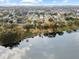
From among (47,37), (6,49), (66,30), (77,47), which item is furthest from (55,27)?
(6,49)

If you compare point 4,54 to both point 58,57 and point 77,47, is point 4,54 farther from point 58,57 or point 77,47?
point 77,47

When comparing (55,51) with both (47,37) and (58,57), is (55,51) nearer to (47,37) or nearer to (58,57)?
(58,57)

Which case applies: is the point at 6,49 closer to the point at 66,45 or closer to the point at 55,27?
the point at 66,45

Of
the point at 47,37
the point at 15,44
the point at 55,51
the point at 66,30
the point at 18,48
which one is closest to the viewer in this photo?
the point at 55,51

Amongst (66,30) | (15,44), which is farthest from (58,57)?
(66,30)

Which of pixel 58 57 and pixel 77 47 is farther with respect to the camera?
pixel 77 47

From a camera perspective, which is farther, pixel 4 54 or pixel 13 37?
pixel 13 37

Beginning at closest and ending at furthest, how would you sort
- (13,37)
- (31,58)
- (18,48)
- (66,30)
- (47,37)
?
(31,58) → (18,48) → (13,37) → (47,37) → (66,30)

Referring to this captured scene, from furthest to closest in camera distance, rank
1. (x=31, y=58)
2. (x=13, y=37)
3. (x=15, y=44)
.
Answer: (x=13, y=37), (x=15, y=44), (x=31, y=58)

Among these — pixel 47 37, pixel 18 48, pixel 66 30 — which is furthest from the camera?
pixel 66 30
